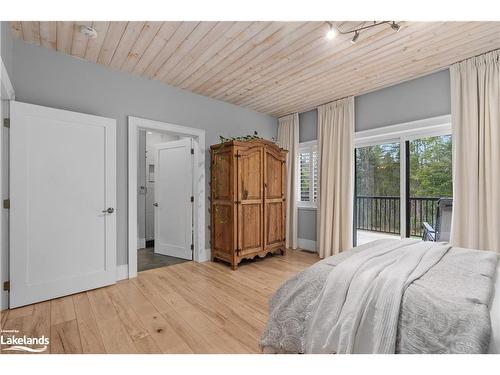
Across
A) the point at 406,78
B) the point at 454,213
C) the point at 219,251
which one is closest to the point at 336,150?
the point at 406,78

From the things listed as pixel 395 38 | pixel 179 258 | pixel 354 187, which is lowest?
pixel 179 258

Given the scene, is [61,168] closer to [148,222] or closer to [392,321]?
[148,222]

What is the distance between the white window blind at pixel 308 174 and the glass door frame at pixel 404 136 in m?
0.76

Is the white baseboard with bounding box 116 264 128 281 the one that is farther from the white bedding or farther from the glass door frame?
the glass door frame

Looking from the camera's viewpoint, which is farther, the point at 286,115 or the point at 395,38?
the point at 286,115

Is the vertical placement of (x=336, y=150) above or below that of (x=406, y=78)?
below

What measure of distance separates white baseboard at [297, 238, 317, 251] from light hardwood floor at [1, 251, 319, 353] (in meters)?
1.54

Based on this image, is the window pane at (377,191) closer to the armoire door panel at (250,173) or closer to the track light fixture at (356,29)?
the armoire door panel at (250,173)

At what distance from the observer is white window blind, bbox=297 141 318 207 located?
4.46 meters

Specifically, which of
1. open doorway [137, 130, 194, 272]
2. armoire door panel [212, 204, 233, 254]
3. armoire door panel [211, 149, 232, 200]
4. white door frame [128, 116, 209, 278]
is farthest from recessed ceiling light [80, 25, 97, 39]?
armoire door panel [212, 204, 233, 254]

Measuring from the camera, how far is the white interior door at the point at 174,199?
3795mm

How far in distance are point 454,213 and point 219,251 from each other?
3.02 metres

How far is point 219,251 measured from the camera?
3.65m

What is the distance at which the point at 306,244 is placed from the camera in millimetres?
4484
